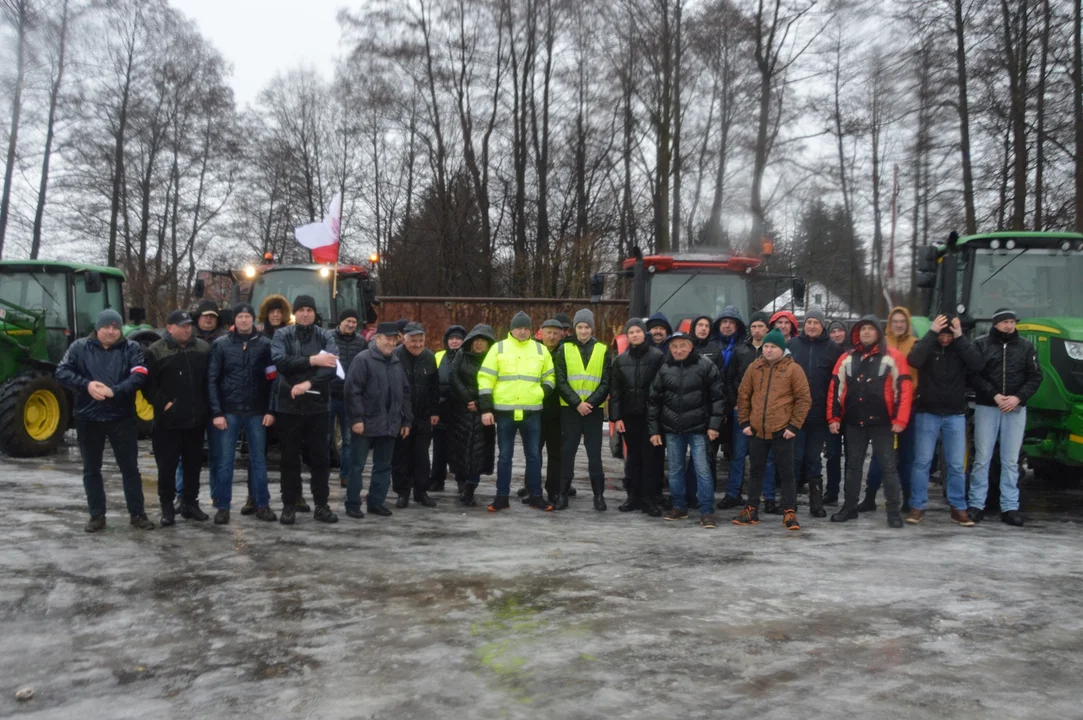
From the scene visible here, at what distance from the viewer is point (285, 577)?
6.46m

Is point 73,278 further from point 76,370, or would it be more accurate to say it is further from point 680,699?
point 680,699

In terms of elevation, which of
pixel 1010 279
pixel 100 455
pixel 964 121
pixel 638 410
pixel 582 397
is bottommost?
pixel 100 455

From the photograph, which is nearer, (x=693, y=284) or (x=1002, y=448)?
(x=1002, y=448)

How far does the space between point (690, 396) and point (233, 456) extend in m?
3.93

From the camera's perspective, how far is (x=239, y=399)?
27.3ft

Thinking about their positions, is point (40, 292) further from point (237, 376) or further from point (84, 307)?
point (237, 376)

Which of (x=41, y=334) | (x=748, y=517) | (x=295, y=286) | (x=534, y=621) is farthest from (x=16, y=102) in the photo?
(x=534, y=621)

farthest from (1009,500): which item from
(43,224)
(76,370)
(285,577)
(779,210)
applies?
(43,224)

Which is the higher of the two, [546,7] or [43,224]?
[546,7]

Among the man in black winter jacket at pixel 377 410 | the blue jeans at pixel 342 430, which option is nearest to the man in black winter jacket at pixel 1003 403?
the man in black winter jacket at pixel 377 410

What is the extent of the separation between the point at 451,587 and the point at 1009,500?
17.7 feet

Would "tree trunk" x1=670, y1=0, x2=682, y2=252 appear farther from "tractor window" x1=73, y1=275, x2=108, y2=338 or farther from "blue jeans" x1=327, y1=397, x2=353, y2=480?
"blue jeans" x1=327, y1=397, x2=353, y2=480

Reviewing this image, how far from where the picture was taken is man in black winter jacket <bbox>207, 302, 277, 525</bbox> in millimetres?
8305

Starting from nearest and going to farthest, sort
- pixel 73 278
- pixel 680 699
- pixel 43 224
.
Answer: pixel 680 699, pixel 73 278, pixel 43 224
